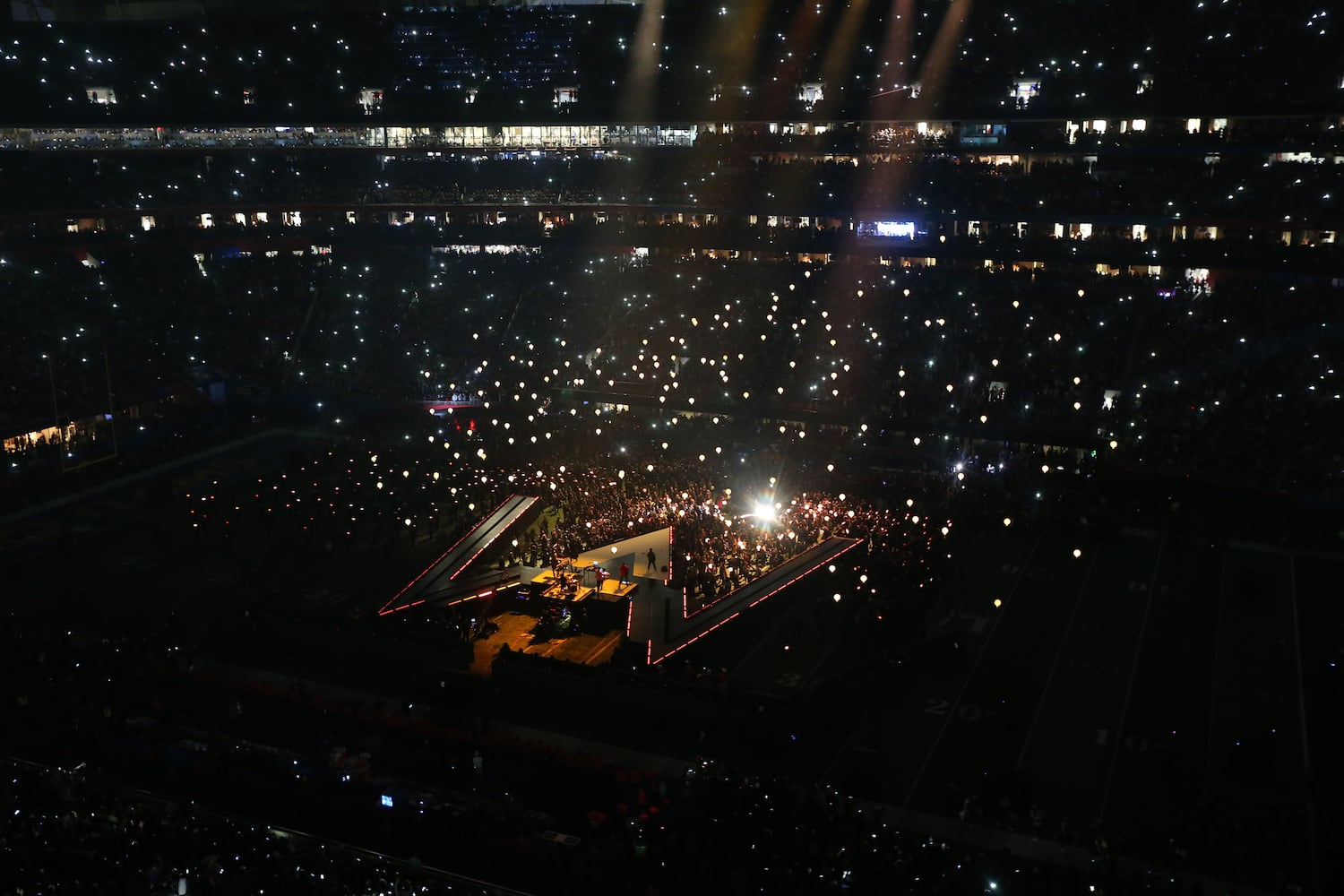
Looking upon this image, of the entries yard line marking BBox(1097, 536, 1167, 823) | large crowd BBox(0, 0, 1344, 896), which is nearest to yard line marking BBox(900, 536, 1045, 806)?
large crowd BBox(0, 0, 1344, 896)

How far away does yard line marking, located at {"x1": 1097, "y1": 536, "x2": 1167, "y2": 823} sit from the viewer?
18.9m

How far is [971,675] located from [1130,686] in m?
3.07

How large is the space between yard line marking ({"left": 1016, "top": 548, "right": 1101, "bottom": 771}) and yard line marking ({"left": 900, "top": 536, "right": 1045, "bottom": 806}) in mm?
1369

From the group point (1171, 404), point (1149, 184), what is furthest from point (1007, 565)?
point (1149, 184)

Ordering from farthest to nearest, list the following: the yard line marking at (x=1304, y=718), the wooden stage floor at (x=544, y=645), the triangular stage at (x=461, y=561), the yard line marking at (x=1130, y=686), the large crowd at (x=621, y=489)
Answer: the triangular stage at (x=461, y=561), the wooden stage floor at (x=544, y=645), the yard line marking at (x=1130, y=686), the large crowd at (x=621, y=489), the yard line marking at (x=1304, y=718)

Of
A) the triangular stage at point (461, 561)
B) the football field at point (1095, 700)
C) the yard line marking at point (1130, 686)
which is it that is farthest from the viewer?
the triangular stage at point (461, 561)

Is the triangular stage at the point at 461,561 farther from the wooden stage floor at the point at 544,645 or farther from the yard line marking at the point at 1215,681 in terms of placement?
the yard line marking at the point at 1215,681

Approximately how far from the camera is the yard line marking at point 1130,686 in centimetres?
1894

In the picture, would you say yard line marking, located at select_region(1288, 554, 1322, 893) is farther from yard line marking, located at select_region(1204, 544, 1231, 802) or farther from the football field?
yard line marking, located at select_region(1204, 544, 1231, 802)

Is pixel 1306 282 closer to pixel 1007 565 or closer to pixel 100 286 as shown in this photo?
pixel 1007 565

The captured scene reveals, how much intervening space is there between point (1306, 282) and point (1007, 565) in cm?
2257

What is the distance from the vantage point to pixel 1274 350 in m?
38.4

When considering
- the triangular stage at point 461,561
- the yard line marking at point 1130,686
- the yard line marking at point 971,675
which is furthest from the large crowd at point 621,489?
the yard line marking at point 1130,686

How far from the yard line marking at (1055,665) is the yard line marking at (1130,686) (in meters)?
1.39
